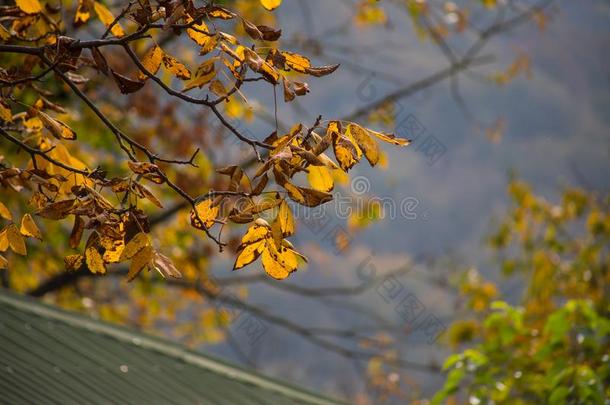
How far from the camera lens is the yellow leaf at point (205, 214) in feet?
8.06

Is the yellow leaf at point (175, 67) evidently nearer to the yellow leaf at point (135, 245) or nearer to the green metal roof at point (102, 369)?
the yellow leaf at point (135, 245)

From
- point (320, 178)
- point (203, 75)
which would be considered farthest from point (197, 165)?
point (320, 178)

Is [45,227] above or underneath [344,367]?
above

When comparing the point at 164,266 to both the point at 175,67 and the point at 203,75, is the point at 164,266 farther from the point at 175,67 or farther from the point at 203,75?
the point at 175,67

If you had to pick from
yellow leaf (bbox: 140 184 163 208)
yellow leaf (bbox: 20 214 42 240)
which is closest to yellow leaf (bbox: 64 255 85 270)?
yellow leaf (bbox: 20 214 42 240)

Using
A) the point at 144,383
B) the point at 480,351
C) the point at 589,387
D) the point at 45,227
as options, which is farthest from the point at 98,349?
the point at 45,227

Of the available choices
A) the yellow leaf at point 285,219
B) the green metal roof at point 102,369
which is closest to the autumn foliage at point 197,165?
the yellow leaf at point 285,219

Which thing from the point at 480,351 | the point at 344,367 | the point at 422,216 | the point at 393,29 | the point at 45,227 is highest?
the point at 393,29

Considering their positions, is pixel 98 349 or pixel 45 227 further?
pixel 45 227

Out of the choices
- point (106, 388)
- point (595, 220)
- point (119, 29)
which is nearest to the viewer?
point (119, 29)

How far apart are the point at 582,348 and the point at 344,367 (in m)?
32.2

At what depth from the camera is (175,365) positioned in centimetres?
517

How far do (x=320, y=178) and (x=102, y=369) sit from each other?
2.60m

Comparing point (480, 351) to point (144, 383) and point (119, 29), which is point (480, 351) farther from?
point (119, 29)
